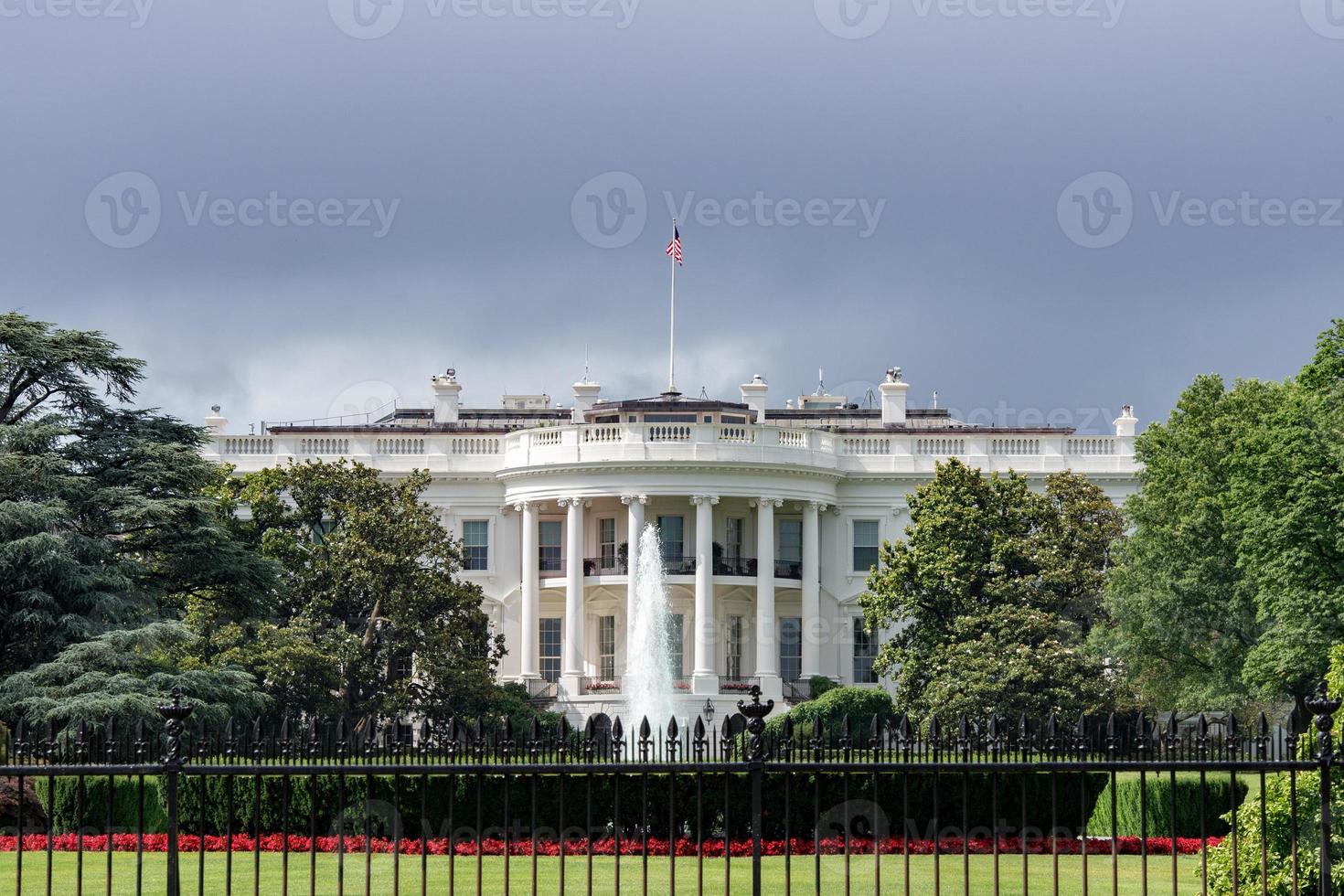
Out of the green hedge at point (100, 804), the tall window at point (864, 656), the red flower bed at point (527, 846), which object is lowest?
the red flower bed at point (527, 846)

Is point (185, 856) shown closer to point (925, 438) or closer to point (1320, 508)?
point (1320, 508)

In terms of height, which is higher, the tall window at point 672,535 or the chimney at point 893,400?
the chimney at point 893,400

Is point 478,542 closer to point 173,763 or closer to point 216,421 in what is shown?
point 216,421

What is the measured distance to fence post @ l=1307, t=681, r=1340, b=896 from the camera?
14.3 m

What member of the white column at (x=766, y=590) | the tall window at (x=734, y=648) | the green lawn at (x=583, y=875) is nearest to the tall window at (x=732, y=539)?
the white column at (x=766, y=590)

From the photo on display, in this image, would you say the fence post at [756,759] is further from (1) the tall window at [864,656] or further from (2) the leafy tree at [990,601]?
(1) the tall window at [864,656]

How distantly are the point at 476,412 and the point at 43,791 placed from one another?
5423 cm

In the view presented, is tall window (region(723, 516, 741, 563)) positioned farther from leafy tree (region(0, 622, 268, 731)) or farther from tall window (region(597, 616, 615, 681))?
leafy tree (region(0, 622, 268, 731))

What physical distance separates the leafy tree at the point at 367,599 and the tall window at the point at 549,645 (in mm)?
11443

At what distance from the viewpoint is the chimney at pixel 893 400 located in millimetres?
75750

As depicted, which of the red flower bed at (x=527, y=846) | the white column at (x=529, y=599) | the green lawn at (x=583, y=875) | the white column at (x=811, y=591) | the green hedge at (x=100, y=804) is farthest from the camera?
the white column at (x=811, y=591)

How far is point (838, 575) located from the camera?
2709 inches

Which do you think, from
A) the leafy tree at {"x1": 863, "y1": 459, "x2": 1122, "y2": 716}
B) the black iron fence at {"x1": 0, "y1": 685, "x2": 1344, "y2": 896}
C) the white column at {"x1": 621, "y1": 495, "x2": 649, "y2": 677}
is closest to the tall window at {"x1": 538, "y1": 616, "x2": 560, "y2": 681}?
the white column at {"x1": 621, "y1": 495, "x2": 649, "y2": 677}

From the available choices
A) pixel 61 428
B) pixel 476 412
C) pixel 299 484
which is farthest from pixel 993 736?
pixel 476 412
